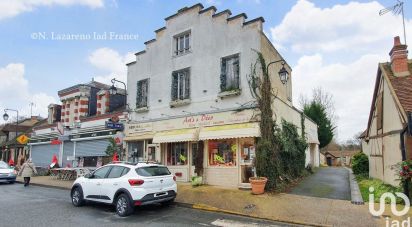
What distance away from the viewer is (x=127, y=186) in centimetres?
884

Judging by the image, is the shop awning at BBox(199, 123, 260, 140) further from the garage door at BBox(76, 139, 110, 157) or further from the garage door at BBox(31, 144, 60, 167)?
the garage door at BBox(31, 144, 60, 167)

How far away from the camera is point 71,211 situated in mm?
9531

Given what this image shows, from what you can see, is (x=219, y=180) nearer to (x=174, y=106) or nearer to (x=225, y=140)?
(x=225, y=140)

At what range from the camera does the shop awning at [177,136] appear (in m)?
13.7

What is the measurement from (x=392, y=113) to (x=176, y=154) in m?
10.2

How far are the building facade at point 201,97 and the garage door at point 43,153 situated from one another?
10321mm

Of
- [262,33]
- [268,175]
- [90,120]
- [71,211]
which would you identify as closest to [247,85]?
[262,33]

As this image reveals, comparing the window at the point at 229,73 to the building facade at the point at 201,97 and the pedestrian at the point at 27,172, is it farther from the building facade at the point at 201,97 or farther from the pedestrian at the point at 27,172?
the pedestrian at the point at 27,172

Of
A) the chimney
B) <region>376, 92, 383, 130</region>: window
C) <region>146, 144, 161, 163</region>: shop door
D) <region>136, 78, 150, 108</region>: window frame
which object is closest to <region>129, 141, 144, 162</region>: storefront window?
<region>146, 144, 161, 163</region>: shop door

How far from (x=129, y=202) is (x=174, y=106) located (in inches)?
291

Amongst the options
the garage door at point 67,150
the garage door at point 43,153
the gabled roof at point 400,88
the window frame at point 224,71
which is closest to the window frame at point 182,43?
the window frame at point 224,71

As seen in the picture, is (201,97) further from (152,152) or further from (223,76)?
(152,152)

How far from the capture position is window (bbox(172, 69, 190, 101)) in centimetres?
1524

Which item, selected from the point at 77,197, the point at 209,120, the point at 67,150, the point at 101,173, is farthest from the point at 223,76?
the point at 67,150
